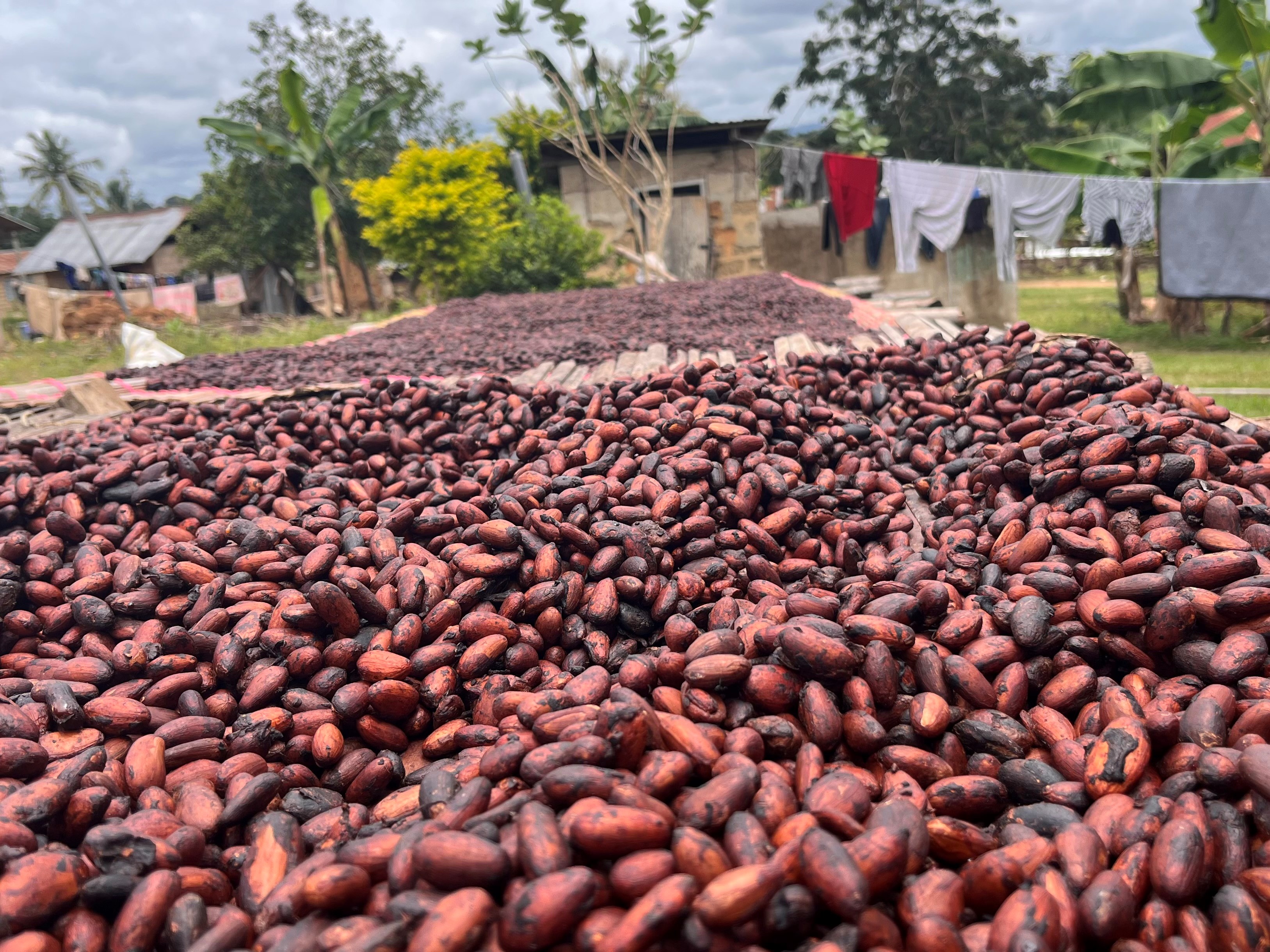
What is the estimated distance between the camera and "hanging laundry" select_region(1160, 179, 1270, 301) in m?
10.0

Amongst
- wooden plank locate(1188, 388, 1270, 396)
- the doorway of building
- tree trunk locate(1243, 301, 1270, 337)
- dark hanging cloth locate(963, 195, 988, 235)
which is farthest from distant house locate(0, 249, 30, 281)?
tree trunk locate(1243, 301, 1270, 337)

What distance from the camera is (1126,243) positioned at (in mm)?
11398

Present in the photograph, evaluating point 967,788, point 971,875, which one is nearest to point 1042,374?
point 967,788

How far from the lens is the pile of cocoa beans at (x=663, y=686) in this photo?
1195 millimetres

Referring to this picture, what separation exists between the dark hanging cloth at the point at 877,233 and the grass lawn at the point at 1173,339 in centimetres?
318

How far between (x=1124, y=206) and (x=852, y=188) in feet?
14.3

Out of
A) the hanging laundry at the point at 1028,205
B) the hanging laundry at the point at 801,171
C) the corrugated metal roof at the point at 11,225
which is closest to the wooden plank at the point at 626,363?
the hanging laundry at the point at 1028,205

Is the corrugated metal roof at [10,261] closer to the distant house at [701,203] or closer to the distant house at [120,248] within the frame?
the distant house at [120,248]

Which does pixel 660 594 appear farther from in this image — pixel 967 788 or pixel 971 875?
pixel 971 875

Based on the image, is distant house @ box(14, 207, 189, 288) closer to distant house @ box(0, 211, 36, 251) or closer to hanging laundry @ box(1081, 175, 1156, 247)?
distant house @ box(0, 211, 36, 251)

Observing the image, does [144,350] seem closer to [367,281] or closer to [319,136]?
[319,136]

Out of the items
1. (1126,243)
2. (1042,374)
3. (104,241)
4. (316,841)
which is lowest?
(316,841)

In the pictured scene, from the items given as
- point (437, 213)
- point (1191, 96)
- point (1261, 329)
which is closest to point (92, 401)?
point (437, 213)

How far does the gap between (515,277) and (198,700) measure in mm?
11808
